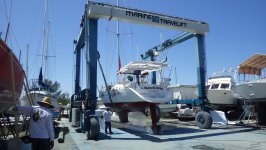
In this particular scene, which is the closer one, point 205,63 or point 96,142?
point 96,142

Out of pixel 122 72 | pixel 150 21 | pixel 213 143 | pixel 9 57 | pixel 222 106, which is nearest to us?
pixel 9 57

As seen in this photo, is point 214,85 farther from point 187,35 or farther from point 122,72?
point 122,72

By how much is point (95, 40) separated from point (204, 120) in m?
6.63

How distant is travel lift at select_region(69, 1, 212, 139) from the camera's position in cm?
1201

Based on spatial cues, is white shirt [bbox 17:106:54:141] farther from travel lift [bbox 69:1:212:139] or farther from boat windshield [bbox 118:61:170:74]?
boat windshield [bbox 118:61:170:74]

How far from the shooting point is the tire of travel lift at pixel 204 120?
560 inches

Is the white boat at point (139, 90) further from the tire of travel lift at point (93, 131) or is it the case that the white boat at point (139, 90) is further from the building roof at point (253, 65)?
the building roof at point (253, 65)

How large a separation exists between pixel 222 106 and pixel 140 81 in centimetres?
701

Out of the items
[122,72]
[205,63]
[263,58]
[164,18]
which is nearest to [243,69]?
[263,58]

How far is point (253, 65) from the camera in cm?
1683

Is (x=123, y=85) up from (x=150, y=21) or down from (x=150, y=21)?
down

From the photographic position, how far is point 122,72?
16547 mm

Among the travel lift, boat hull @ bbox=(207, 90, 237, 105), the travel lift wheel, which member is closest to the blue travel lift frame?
the travel lift

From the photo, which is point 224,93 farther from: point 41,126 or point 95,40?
point 41,126
